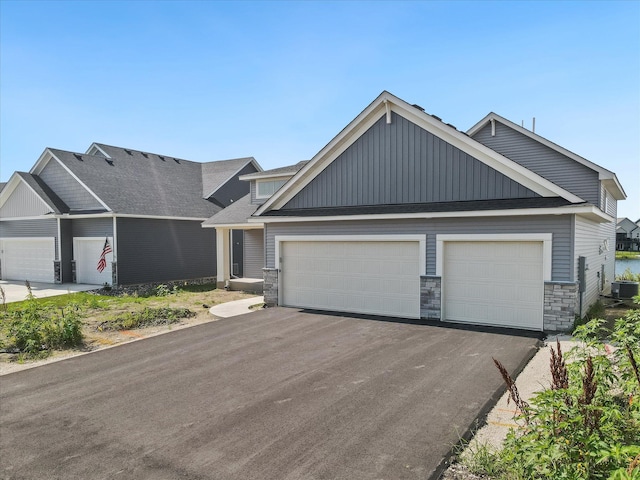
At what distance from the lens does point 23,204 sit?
22.3 metres

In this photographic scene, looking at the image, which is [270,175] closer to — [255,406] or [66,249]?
[66,249]

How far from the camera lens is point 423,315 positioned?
11.6 meters

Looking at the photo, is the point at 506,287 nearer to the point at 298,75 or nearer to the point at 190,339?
the point at 190,339

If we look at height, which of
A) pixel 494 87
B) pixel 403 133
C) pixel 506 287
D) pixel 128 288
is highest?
pixel 494 87

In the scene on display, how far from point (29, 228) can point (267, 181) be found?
13.4 meters

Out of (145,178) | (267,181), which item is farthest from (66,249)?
(267,181)

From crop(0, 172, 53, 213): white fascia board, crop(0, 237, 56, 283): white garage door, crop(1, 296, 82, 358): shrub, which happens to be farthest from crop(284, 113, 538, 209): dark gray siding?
crop(0, 237, 56, 283): white garage door

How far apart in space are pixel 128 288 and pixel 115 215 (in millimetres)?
3442

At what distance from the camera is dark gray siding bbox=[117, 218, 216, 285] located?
1979cm

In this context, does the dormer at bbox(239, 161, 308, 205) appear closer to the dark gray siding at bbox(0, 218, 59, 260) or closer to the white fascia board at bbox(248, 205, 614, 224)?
the white fascia board at bbox(248, 205, 614, 224)

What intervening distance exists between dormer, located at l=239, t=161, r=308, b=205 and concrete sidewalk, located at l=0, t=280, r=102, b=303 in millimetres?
8646

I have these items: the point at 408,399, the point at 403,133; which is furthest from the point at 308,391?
the point at 403,133

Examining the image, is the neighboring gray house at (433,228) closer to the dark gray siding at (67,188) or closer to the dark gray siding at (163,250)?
the dark gray siding at (163,250)

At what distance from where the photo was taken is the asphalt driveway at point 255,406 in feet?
14.9
